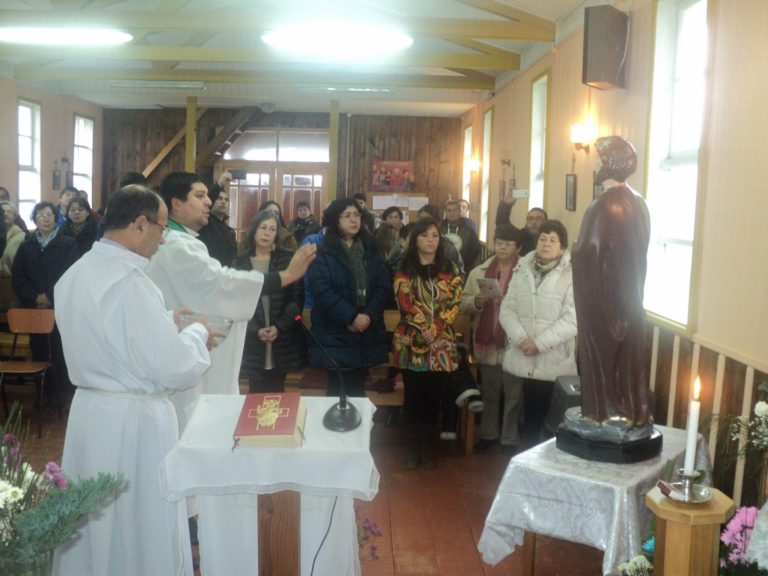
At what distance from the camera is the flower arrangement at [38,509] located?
1356 millimetres

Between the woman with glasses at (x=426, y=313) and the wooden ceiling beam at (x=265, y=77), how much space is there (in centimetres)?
680

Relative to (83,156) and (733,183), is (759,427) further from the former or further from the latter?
(83,156)

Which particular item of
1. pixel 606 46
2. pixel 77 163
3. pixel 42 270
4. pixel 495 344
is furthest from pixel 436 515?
pixel 77 163

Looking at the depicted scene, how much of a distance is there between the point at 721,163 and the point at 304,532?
2700 millimetres

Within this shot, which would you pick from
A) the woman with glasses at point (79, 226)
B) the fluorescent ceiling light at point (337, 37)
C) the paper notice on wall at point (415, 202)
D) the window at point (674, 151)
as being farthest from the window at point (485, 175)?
the window at point (674, 151)

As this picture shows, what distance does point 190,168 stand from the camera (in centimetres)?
1358

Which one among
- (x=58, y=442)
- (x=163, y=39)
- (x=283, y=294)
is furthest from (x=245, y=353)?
(x=163, y=39)

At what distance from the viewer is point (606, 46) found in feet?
18.3

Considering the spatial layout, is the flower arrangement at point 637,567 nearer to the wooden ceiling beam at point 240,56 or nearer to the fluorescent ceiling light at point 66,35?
the fluorescent ceiling light at point 66,35

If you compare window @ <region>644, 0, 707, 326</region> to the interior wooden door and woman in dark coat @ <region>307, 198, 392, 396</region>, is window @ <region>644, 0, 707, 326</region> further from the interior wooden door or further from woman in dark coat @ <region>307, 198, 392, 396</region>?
the interior wooden door

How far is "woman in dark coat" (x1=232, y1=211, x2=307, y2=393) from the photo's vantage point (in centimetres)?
493

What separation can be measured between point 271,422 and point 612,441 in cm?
137

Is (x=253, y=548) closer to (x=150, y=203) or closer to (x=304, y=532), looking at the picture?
(x=304, y=532)

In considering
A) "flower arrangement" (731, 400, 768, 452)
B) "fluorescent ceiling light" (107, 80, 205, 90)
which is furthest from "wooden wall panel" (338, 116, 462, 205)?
"flower arrangement" (731, 400, 768, 452)
